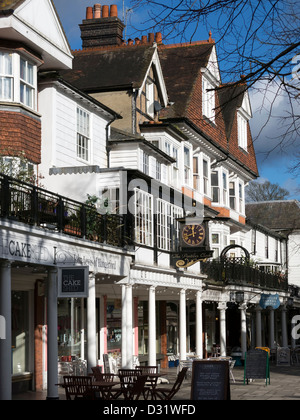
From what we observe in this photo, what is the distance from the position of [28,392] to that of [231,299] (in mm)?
16791

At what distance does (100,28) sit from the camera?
116 feet

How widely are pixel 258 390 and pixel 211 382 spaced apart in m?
9.14

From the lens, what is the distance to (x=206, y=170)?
3847 cm

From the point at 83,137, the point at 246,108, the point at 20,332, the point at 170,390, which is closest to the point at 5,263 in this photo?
the point at 170,390

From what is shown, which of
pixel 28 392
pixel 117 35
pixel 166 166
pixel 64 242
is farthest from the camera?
pixel 117 35

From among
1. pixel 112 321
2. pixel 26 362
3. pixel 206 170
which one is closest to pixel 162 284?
pixel 112 321

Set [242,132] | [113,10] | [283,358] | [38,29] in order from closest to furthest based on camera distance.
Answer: [38,29] → [113,10] → [283,358] → [242,132]

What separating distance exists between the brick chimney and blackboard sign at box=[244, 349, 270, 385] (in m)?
15.7

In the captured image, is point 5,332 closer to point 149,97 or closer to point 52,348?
point 52,348

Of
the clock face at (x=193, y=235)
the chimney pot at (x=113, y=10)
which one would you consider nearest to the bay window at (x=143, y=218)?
the clock face at (x=193, y=235)

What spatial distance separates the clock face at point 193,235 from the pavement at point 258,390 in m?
4.71

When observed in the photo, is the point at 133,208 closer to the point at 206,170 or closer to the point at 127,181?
the point at 127,181

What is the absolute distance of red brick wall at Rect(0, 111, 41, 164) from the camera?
70.9 ft

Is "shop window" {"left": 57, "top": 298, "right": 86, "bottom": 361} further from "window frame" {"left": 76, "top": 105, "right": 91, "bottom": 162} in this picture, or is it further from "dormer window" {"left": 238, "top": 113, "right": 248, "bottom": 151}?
"dormer window" {"left": 238, "top": 113, "right": 248, "bottom": 151}
